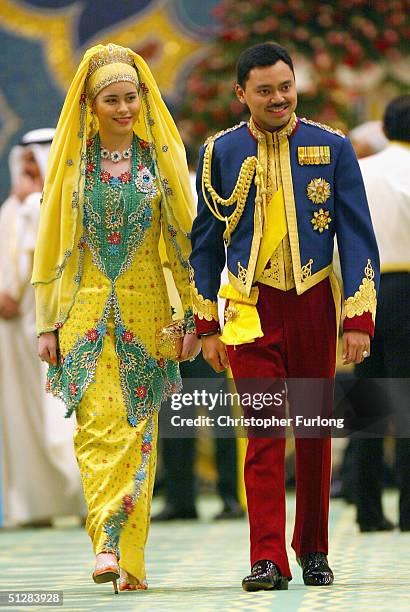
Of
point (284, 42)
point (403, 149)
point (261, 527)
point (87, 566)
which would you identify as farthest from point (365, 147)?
point (261, 527)

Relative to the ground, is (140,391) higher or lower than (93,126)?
lower

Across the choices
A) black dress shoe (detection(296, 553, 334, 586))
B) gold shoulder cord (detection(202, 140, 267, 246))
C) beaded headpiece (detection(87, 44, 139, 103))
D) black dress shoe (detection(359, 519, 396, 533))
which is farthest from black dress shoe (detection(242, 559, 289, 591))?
black dress shoe (detection(359, 519, 396, 533))

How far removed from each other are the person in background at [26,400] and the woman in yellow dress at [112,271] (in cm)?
286

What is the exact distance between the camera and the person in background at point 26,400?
8.47m

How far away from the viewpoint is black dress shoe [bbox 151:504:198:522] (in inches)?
338

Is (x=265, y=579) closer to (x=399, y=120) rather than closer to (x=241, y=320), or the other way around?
(x=241, y=320)

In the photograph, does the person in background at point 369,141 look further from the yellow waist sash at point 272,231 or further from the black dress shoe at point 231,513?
the yellow waist sash at point 272,231

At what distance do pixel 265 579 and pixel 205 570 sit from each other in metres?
1.00

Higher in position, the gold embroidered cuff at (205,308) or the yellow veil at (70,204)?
the yellow veil at (70,204)

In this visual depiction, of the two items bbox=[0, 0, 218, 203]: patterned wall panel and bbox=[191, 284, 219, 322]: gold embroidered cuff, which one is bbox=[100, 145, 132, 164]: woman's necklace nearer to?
bbox=[191, 284, 219, 322]: gold embroidered cuff

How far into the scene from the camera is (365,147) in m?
8.70

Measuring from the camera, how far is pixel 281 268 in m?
5.14

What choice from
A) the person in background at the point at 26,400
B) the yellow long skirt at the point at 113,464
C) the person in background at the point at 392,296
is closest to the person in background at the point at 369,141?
the person in background at the point at 392,296

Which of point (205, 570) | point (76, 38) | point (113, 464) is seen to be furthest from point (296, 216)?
point (76, 38)
